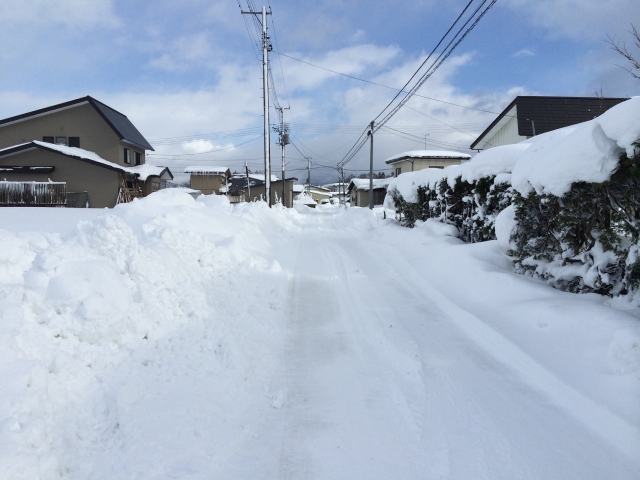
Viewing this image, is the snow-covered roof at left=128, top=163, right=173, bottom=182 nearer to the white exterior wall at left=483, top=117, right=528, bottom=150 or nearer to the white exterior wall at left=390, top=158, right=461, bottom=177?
the white exterior wall at left=390, top=158, right=461, bottom=177

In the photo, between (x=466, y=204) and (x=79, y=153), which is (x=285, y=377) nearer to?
(x=466, y=204)

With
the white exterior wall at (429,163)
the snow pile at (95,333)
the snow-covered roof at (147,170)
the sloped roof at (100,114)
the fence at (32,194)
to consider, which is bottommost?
the snow pile at (95,333)

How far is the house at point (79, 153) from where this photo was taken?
2519 centimetres

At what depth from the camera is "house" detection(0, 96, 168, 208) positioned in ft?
82.6

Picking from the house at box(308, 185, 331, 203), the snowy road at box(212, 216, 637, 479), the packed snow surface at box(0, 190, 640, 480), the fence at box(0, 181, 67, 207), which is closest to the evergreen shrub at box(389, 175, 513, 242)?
the packed snow surface at box(0, 190, 640, 480)

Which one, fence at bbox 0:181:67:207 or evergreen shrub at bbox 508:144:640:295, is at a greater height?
fence at bbox 0:181:67:207

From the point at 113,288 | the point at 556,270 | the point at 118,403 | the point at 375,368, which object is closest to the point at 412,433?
the point at 375,368

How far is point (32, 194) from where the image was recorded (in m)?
22.7

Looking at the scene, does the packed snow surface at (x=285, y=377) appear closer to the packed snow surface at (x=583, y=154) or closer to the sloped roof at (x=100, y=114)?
the packed snow surface at (x=583, y=154)

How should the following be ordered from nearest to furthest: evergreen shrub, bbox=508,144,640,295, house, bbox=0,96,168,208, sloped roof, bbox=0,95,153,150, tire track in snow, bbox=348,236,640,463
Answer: tire track in snow, bbox=348,236,640,463, evergreen shrub, bbox=508,144,640,295, house, bbox=0,96,168,208, sloped roof, bbox=0,95,153,150

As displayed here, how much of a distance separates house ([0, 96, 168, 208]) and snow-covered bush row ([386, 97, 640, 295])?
25.8 metres

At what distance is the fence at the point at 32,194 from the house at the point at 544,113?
27048 mm

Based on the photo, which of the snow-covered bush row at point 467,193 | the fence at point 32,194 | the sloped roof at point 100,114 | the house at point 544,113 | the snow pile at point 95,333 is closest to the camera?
the snow pile at point 95,333

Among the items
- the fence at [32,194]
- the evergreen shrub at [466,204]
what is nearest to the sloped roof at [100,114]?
the fence at [32,194]
